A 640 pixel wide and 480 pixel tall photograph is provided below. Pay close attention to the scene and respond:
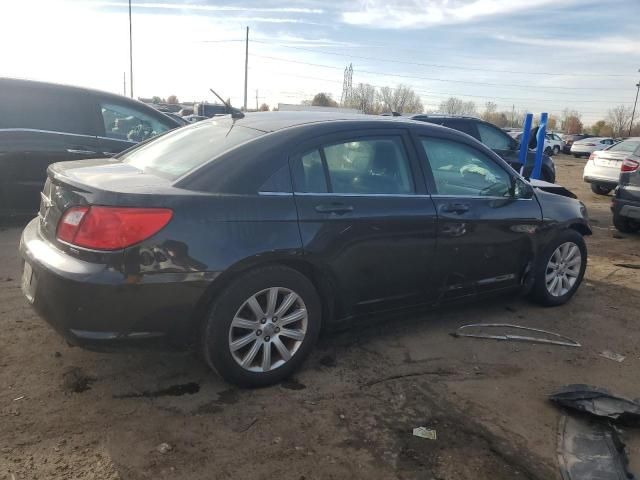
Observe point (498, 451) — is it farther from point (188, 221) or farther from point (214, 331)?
point (188, 221)

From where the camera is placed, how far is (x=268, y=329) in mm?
3166

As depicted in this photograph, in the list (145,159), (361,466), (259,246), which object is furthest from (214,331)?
(145,159)

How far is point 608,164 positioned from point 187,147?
12.2 metres

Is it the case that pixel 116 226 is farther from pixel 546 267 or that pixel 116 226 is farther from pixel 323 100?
pixel 323 100

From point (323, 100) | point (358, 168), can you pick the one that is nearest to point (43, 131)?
point (358, 168)

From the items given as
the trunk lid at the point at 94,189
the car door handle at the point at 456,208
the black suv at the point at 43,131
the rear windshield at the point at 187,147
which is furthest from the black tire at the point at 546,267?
the black suv at the point at 43,131

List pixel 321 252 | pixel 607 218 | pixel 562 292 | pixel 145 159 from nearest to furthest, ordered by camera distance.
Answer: pixel 321 252 → pixel 145 159 → pixel 562 292 → pixel 607 218

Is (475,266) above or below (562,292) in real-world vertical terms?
above

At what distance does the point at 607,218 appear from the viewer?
10406mm

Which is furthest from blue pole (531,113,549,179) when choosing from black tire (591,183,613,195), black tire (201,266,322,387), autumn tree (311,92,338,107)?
autumn tree (311,92,338,107)

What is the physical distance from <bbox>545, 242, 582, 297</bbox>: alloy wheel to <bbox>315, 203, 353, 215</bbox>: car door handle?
2.39 meters

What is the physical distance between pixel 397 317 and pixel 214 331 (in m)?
1.43

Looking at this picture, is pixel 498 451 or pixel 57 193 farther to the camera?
pixel 57 193

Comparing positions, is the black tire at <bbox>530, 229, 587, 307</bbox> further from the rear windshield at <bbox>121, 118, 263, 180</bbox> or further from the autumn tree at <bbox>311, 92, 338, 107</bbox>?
the autumn tree at <bbox>311, 92, 338, 107</bbox>
